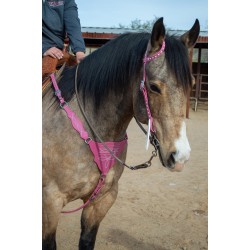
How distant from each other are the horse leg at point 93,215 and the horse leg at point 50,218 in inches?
11.0

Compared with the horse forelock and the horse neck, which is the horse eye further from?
the horse neck

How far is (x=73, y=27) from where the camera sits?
2496mm

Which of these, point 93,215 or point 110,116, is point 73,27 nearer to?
point 110,116

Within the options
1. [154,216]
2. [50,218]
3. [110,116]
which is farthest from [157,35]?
[154,216]

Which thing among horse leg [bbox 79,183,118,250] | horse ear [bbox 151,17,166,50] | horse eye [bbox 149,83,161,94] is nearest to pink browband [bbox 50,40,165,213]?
horse leg [bbox 79,183,118,250]

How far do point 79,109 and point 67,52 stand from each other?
68 cm

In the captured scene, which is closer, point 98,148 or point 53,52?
point 98,148

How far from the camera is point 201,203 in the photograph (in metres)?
4.19

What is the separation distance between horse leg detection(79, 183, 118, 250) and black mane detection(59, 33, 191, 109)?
0.62 meters

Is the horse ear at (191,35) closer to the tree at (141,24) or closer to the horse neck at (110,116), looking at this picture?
the tree at (141,24)

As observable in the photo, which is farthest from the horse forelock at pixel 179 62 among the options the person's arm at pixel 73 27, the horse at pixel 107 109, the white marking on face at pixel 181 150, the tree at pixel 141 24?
the person's arm at pixel 73 27

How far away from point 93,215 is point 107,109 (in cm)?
76
